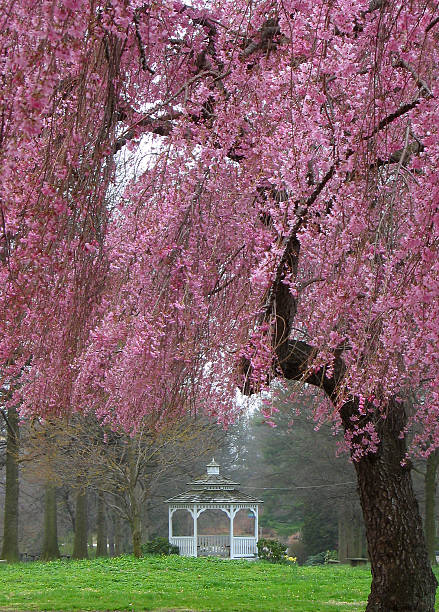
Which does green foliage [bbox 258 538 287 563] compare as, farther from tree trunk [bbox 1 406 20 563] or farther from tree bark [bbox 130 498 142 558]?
tree trunk [bbox 1 406 20 563]

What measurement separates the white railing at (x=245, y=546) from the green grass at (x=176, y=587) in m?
3.97

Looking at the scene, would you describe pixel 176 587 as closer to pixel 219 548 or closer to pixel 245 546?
pixel 245 546

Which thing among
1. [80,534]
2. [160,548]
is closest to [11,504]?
[80,534]

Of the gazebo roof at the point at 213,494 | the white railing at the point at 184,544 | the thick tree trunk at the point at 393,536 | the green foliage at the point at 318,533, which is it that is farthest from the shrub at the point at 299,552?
the thick tree trunk at the point at 393,536

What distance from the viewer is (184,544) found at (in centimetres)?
1945

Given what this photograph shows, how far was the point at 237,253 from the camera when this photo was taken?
498 cm

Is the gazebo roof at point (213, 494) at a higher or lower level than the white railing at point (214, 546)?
higher

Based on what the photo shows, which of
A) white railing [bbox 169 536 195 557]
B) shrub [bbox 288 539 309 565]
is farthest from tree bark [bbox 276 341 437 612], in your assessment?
shrub [bbox 288 539 309 565]

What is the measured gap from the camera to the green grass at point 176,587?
8617mm

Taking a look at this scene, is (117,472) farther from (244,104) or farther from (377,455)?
(244,104)

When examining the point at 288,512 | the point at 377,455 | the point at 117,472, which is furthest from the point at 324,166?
the point at 288,512

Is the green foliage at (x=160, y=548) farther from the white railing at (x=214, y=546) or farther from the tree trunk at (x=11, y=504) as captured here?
the tree trunk at (x=11, y=504)

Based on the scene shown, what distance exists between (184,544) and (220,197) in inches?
654

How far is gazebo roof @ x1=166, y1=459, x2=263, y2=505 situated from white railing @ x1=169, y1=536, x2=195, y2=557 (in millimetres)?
1051
